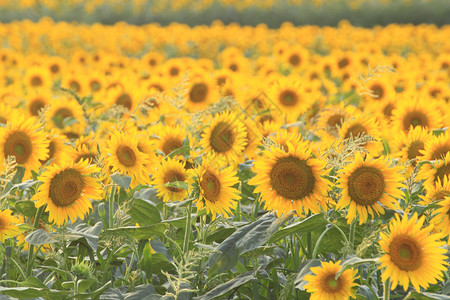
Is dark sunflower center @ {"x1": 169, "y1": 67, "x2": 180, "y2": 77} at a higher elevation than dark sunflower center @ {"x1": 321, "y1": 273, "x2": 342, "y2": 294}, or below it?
higher

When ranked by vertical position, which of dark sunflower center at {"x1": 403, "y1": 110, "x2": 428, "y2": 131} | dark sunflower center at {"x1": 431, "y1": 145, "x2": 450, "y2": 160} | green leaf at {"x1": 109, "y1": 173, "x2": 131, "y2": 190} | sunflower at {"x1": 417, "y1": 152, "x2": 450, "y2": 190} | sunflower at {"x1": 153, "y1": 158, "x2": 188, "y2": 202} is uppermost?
dark sunflower center at {"x1": 403, "y1": 110, "x2": 428, "y2": 131}

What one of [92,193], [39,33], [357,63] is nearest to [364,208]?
[92,193]

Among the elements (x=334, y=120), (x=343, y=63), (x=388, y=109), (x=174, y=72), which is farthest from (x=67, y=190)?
(x=343, y=63)

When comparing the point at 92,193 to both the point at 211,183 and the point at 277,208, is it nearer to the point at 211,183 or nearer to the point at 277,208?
the point at 211,183

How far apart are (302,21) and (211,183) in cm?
1479

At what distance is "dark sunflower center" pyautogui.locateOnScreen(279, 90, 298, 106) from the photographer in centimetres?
451

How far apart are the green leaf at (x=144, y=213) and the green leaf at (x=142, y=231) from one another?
65mm

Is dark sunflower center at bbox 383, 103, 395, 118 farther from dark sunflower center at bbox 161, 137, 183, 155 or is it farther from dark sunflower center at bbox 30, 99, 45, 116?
dark sunflower center at bbox 30, 99, 45, 116

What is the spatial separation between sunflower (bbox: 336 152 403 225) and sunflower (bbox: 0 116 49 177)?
4.41 feet

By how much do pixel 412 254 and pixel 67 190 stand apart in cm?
117

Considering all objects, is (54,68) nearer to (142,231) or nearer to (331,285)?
(142,231)

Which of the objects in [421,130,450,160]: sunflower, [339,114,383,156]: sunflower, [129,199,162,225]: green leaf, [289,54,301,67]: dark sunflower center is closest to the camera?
[129,199,162,225]: green leaf

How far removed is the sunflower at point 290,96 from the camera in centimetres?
449

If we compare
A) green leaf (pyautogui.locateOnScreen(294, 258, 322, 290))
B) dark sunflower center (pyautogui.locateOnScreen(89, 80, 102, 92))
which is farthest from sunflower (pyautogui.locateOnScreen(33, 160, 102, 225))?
dark sunflower center (pyautogui.locateOnScreen(89, 80, 102, 92))
